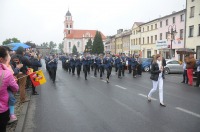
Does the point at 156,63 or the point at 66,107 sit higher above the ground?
the point at 156,63

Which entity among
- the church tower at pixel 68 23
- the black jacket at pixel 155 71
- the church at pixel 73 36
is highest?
the church tower at pixel 68 23

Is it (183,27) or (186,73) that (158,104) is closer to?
(186,73)

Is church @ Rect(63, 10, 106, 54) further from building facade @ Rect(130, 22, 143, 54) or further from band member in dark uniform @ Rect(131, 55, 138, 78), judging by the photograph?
band member in dark uniform @ Rect(131, 55, 138, 78)

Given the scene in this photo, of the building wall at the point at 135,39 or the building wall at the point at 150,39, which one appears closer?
the building wall at the point at 150,39

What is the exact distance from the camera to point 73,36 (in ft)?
449

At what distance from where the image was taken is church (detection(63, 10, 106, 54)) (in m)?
137

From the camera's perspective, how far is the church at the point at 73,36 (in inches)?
5384

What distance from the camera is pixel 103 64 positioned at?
57.2 feet

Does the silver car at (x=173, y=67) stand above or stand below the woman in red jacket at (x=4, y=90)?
below

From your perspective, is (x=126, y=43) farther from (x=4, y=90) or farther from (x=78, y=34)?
(x=78, y=34)

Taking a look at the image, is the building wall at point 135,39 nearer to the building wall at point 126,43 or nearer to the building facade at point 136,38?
the building facade at point 136,38

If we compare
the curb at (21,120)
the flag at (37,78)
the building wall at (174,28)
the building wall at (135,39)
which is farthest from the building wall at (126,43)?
the curb at (21,120)

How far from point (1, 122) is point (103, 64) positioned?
14.0 metres

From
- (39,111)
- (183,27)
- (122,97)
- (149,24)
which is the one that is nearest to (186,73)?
(122,97)
